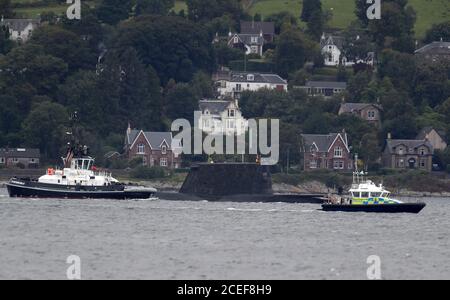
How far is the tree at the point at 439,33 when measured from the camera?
18262 cm

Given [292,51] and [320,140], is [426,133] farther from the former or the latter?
[292,51]

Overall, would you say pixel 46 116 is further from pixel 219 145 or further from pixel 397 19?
pixel 397 19

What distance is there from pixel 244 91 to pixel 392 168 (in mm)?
22875

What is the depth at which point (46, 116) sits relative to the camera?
138000mm

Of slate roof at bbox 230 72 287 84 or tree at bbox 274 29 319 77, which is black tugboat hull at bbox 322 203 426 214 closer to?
slate roof at bbox 230 72 287 84

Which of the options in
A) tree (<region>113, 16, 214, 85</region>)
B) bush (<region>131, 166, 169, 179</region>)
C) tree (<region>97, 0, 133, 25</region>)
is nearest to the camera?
bush (<region>131, 166, 169, 179</region>)

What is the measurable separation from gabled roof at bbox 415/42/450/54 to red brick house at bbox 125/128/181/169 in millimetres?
43574

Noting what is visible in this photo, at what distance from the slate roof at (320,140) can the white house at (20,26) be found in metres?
43.9

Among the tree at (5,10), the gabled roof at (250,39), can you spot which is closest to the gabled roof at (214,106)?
the gabled roof at (250,39)

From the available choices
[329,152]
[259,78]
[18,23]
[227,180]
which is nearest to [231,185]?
[227,180]

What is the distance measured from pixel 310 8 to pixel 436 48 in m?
16.9

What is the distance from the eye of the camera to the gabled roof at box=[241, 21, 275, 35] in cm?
18100

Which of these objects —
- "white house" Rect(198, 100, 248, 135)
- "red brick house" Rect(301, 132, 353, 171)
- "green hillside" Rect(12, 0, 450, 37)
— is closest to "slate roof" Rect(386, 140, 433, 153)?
"red brick house" Rect(301, 132, 353, 171)

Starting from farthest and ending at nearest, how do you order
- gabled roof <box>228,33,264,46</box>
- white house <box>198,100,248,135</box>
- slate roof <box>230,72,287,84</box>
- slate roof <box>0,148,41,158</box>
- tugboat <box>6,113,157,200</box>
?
gabled roof <box>228,33,264,46</box> → slate roof <box>230,72,287,84</box> → white house <box>198,100,248,135</box> → slate roof <box>0,148,41,158</box> → tugboat <box>6,113,157,200</box>
